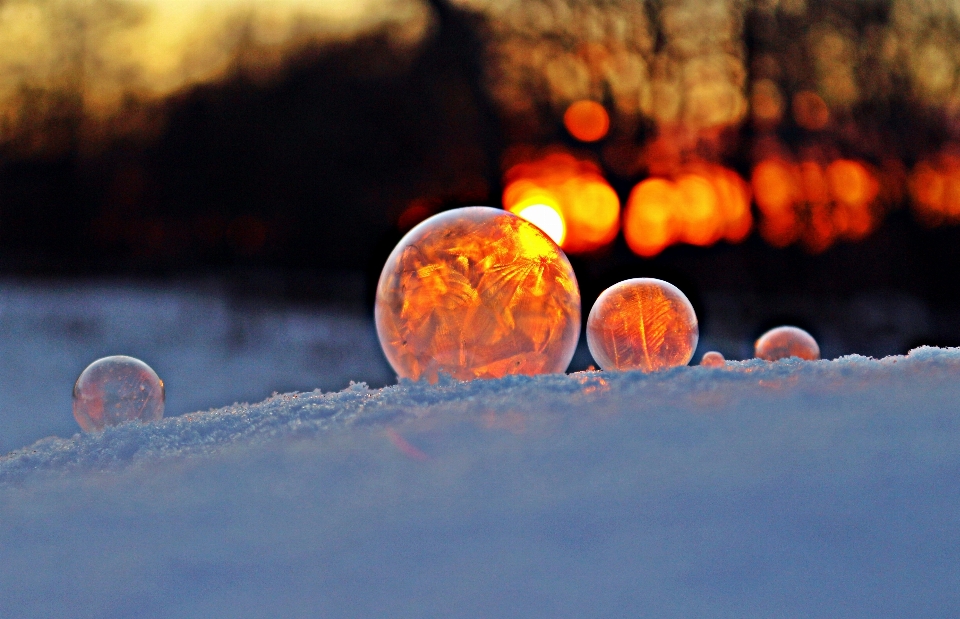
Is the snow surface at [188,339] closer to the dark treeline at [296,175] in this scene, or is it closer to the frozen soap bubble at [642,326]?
the dark treeline at [296,175]

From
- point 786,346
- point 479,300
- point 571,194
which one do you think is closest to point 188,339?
point 571,194

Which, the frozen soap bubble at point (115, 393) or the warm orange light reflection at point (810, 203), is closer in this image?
the frozen soap bubble at point (115, 393)

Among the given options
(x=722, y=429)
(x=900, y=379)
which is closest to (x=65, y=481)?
(x=722, y=429)

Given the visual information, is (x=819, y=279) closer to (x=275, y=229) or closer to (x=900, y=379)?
(x=275, y=229)

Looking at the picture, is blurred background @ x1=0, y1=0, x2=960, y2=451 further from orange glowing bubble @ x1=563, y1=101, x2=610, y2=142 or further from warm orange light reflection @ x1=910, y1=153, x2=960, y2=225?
warm orange light reflection @ x1=910, y1=153, x2=960, y2=225

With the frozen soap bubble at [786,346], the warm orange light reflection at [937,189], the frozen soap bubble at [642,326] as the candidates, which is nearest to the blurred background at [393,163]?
the warm orange light reflection at [937,189]

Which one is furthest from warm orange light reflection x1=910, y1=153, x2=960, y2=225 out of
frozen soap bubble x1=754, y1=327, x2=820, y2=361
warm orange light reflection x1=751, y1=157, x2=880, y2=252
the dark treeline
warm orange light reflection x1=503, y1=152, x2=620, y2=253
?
frozen soap bubble x1=754, y1=327, x2=820, y2=361

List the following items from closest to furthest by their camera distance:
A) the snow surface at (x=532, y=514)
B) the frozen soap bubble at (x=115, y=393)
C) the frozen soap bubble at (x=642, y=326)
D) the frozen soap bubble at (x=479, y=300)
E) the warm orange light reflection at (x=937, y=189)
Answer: the snow surface at (x=532, y=514) → the frozen soap bubble at (x=479, y=300) → the frozen soap bubble at (x=642, y=326) → the frozen soap bubble at (x=115, y=393) → the warm orange light reflection at (x=937, y=189)
